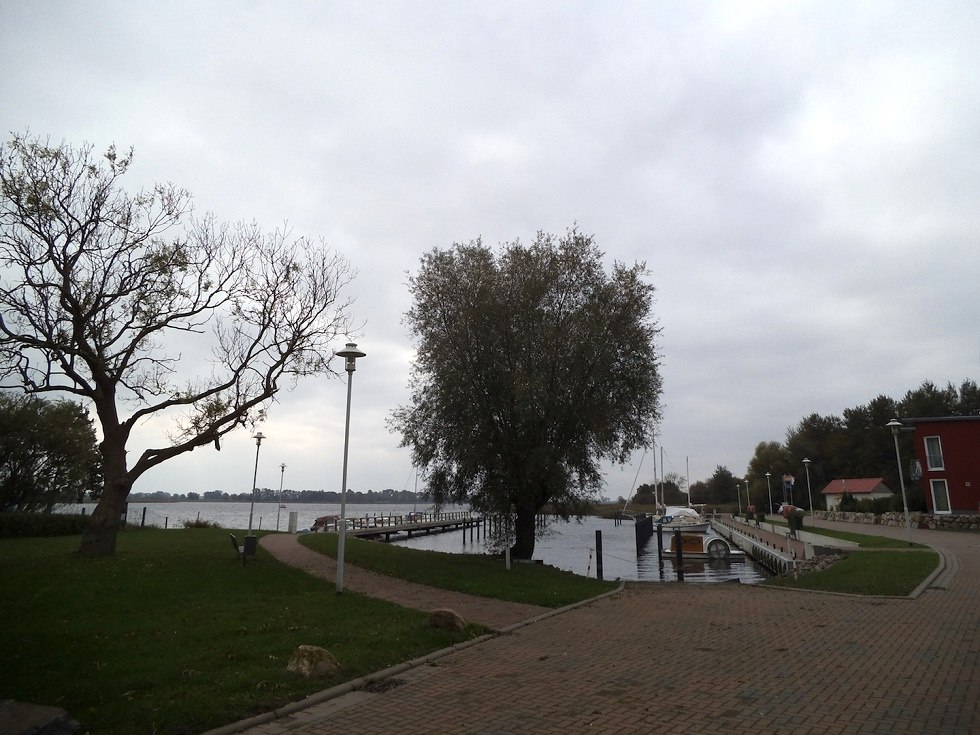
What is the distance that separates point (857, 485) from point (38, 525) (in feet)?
271

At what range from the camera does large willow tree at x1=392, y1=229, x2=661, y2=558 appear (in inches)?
809

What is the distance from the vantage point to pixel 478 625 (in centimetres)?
1094

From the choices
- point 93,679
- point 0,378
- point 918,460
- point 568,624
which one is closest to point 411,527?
point 918,460

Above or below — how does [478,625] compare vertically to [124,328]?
below

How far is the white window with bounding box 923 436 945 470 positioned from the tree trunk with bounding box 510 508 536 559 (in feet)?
110

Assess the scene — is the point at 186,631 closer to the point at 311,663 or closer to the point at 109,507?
the point at 311,663

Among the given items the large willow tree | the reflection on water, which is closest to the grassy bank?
the large willow tree

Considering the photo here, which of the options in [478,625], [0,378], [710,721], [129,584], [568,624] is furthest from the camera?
[0,378]

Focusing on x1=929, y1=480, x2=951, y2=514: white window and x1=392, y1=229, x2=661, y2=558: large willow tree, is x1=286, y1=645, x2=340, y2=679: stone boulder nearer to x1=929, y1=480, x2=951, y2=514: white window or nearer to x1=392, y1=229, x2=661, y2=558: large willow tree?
x1=392, y1=229, x2=661, y2=558: large willow tree

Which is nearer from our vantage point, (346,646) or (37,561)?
(346,646)

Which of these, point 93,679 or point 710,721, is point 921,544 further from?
point 93,679

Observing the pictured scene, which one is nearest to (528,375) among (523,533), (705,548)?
(523,533)

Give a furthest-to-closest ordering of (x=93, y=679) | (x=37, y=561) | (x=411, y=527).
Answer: (x=411, y=527) < (x=37, y=561) < (x=93, y=679)

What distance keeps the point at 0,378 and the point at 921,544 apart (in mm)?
34467
